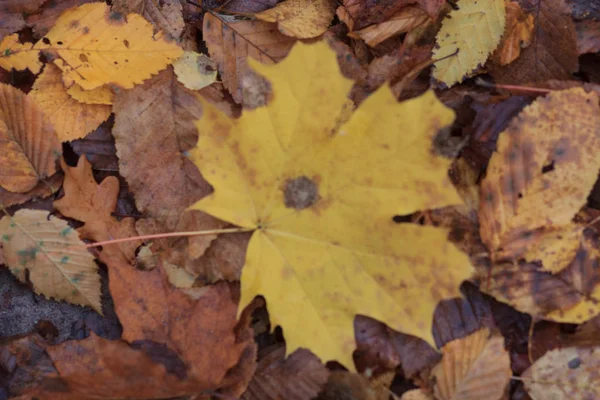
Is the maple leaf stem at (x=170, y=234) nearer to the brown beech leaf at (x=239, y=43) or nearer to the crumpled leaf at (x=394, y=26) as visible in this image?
the brown beech leaf at (x=239, y=43)

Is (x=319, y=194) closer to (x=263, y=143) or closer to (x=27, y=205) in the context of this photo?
(x=263, y=143)

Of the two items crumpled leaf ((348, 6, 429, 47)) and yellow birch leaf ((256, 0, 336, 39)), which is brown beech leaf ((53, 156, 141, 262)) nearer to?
yellow birch leaf ((256, 0, 336, 39))

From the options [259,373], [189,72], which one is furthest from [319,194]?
[189,72]

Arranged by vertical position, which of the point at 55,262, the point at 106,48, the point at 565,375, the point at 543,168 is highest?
the point at 106,48

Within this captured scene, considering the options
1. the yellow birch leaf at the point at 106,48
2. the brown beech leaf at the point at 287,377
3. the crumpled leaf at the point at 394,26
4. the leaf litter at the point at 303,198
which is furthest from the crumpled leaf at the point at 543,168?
the yellow birch leaf at the point at 106,48

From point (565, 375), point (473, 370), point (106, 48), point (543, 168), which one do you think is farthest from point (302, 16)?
point (565, 375)

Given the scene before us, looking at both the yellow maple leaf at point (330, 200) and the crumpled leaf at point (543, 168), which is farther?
the crumpled leaf at point (543, 168)

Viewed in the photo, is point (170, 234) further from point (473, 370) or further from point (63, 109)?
point (473, 370)
